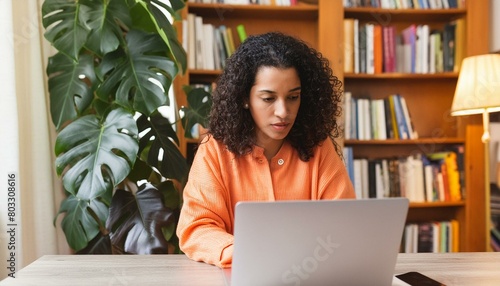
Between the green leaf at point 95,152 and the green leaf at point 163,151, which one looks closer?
the green leaf at point 95,152

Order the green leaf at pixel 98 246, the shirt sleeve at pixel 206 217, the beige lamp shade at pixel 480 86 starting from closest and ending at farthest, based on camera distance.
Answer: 1. the shirt sleeve at pixel 206 217
2. the green leaf at pixel 98 246
3. the beige lamp shade at pixel 480 86

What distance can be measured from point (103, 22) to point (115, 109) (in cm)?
35

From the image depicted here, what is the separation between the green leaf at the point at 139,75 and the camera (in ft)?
7.04

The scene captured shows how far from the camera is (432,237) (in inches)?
127

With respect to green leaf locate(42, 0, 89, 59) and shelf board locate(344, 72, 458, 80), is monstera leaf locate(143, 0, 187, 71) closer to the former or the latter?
green leaf locate(42, 0, 89, 59)

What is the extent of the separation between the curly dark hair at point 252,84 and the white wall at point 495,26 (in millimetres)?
1762

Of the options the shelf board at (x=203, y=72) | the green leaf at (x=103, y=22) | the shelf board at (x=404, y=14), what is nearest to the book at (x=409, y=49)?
the shelf board at (x=404, y=14)

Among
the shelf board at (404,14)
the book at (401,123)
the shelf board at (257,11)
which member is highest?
the shelf board at (257,11)

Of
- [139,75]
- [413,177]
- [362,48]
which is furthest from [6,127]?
[413,177]

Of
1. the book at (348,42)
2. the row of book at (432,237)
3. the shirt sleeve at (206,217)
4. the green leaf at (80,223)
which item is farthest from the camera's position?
the row of book at (432,237)

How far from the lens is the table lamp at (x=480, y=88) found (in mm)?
2576

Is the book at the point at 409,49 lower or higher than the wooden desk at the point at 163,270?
higher

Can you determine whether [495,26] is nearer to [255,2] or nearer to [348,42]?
[348,42]

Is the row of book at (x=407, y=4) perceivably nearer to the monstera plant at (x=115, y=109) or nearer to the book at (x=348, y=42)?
the book at (x=348, y=42)
